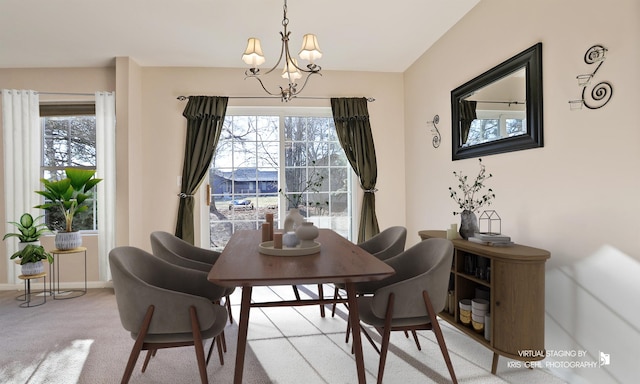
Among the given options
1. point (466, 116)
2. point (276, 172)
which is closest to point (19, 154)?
point (276, 172)

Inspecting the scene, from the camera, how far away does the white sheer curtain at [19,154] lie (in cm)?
388

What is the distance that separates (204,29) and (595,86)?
10.1ft

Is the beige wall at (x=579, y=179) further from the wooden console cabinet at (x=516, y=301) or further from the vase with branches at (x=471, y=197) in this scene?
the wooden console cabinet at (x=516, y=301)

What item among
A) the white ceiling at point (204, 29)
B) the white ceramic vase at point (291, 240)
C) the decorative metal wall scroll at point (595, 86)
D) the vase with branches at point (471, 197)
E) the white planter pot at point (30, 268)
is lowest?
the white planter pot at point (30, 268)

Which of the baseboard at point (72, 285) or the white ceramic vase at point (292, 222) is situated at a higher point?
the white ceramic vase at point (292, 222)

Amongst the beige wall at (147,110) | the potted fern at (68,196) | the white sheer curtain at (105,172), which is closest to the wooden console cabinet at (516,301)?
the beige wall at (147,110)

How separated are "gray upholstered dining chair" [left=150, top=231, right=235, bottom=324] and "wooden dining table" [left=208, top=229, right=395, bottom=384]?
0.50 m

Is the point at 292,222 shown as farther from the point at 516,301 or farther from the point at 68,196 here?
the point at 68,196

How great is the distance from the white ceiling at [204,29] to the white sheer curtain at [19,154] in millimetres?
473

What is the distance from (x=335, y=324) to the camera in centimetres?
287

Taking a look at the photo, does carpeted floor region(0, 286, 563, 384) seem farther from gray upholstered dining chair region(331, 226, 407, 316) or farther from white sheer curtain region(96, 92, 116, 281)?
white sheer curtain region(96, 92, 116, 281)

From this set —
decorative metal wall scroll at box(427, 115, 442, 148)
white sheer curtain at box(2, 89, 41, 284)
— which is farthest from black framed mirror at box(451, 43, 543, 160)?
white sheer curtain at box(2, 89, 41, 284)

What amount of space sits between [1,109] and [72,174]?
1.39 m

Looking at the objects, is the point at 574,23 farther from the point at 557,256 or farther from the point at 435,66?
the point at 435,66
